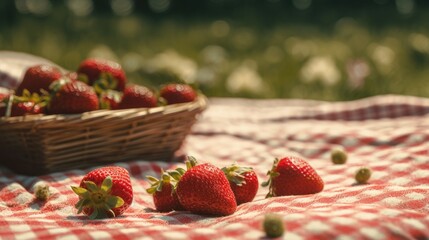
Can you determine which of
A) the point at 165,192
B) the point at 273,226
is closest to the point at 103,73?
the point at 165,192

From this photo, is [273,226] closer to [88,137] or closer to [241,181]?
[241,181]

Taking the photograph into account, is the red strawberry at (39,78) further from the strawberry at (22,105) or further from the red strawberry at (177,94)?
the red strawberry at (177,94)

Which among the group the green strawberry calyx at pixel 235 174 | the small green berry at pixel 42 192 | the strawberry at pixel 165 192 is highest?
the green strawberry calyx at pixel 235 174

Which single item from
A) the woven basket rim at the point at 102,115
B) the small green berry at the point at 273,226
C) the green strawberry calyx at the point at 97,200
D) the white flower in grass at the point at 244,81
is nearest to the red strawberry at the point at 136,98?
the woven basket rim at the point at 102,115

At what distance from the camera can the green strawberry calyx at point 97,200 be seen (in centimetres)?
134

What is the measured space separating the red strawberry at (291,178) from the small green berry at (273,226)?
0.37 metres

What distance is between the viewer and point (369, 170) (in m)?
1.70

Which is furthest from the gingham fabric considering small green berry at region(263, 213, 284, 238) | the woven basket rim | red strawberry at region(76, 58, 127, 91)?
red strawberry at region(76, 58, 127, 91)

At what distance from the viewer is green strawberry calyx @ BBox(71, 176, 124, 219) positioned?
1.34 metres

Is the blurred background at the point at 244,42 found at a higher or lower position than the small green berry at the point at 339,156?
higher

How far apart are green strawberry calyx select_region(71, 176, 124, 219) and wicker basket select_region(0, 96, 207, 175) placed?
0.38 metres

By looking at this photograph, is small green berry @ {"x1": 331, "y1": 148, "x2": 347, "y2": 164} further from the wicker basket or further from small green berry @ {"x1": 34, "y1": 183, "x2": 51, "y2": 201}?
small green berry @ {"x1": 34, "y1": 183, "x2": 51, "y2": 201}

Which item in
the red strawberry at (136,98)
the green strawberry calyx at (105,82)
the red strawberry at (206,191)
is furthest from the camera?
the green strawberry calyx at (105,82)

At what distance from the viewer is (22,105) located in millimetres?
1734
